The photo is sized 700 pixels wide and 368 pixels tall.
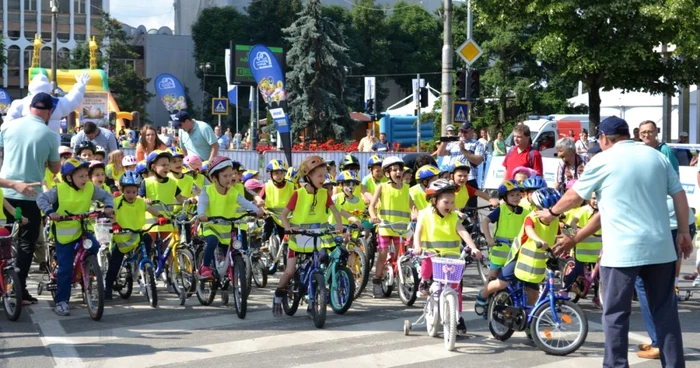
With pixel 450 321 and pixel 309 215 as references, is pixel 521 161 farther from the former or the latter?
pixel 450 321

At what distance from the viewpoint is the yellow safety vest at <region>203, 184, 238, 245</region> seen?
11.2 m

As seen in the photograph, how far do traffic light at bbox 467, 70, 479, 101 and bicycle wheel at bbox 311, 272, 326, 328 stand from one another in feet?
46.1

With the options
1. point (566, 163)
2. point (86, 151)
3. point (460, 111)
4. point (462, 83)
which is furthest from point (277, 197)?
point (462, 83)

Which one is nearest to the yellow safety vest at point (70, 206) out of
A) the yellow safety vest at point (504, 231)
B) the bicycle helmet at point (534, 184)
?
the yellow safety vest at point (504, 231)

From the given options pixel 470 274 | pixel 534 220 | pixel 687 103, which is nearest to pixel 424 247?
pixel 534 220

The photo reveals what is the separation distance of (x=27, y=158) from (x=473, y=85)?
46.7 ft

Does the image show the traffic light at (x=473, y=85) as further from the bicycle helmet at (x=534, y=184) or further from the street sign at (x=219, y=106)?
the bicycle helmet at (x=534, y=184)

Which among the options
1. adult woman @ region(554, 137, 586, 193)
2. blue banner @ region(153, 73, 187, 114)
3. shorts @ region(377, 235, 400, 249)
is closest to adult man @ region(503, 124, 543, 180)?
adult woman @ region(554, 137, 586, 193)

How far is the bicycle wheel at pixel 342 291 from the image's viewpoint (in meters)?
10.5

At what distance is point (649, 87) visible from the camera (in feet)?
90.7

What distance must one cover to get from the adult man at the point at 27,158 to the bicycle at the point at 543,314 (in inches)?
188

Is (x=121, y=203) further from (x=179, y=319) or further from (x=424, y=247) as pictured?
(x=424, y=247)

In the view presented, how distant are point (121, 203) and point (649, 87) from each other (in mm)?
18998

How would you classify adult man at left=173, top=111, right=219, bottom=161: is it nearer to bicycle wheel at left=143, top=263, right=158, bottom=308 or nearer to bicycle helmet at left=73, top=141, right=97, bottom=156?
bicycle helmet at left=73, top=141, right=97, bottom=156
